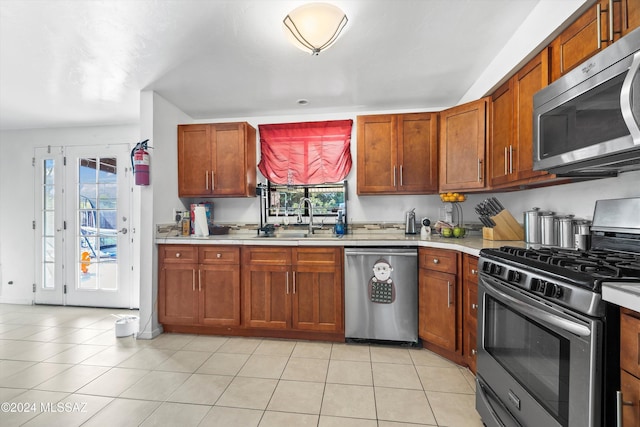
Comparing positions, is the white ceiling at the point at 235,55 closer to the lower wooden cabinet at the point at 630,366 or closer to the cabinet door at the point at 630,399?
the lower wooden cabinet at the point at 630,366

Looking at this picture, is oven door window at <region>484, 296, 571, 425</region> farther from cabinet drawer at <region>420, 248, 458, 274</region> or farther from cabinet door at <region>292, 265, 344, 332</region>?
cabinet door at <region>292, 265, 344, 332</region>

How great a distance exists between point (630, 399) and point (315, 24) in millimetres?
2064

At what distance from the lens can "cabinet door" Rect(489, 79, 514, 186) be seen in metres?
2.09

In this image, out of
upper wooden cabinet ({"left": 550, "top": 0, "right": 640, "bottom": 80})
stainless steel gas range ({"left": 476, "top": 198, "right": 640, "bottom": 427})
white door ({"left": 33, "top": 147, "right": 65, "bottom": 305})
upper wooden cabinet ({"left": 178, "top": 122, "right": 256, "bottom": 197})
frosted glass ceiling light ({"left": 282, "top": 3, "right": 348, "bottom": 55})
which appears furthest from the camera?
white door ({"left": 33, "top": 147, "right": 65, "bottom": 305})

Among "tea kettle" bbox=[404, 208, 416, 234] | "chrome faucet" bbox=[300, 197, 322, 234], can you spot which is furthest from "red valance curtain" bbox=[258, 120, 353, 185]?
"tea kettle" bbox=[404, 208, 416, 234]

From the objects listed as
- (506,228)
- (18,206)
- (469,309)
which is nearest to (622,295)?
(469,309)

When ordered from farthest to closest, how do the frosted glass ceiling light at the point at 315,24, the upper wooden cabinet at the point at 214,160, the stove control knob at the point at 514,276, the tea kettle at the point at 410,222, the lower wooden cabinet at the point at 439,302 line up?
the upper wooden cabinet at the point at 214,160
the tea kettle at the point at 410,222
the lower wooden cabinet at the point at 439,302
the frosted glass ceiling light at the point at 315,24
the stove control knob at the point at 514,276

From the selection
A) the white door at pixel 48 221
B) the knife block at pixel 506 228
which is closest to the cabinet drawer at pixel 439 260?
the knife block at pixel 506 228

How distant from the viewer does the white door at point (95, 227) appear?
3725 mm

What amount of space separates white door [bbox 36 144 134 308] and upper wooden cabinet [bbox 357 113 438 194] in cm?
311

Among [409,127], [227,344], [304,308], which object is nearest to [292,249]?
[304,308]

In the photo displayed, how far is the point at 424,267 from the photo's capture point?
2498 millimetres

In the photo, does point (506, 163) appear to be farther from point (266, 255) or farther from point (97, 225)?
point (97, 225)

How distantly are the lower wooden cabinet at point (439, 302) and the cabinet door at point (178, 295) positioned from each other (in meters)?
2.20
